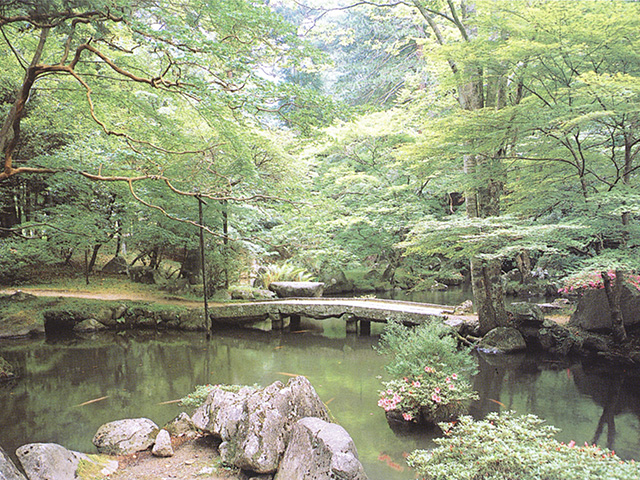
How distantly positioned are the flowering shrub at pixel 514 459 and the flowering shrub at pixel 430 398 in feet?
5.14

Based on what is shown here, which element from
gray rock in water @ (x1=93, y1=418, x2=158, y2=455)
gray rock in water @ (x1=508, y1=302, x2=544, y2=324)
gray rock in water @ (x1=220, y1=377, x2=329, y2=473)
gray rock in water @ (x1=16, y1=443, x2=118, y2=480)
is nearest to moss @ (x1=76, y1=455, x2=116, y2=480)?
gray rock in water @ (x1=16, y1=443, x2=118, y2=480)

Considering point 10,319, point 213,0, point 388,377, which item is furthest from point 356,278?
point 213,0

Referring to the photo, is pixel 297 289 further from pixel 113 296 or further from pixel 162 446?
pixel 162 446

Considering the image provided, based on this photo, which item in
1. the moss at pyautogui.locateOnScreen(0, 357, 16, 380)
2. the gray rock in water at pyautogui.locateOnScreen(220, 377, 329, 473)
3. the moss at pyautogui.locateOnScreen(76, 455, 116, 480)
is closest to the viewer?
the moss at pyautogui.locateOnScreen(76, 455, 116, 480)

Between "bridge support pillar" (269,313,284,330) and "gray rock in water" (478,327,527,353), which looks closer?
"gray rock in water" (478,327,527,353)

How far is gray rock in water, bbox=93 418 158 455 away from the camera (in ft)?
12.8

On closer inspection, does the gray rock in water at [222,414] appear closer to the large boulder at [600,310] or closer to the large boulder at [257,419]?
the large boulder at [257,419]

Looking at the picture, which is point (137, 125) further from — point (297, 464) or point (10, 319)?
point (297, 464)

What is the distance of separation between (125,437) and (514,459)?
3493 millimetres

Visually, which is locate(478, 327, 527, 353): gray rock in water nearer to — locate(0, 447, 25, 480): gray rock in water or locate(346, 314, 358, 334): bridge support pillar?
locate(346, 314, 358, 334): bridge support pillar

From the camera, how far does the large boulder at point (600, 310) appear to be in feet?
23.7

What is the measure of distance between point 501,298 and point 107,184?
9.19 meters

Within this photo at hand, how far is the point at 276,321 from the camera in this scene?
1053 cm

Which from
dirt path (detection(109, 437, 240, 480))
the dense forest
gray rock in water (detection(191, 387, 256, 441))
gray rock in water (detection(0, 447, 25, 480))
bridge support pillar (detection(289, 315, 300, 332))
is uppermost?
the dense forest
